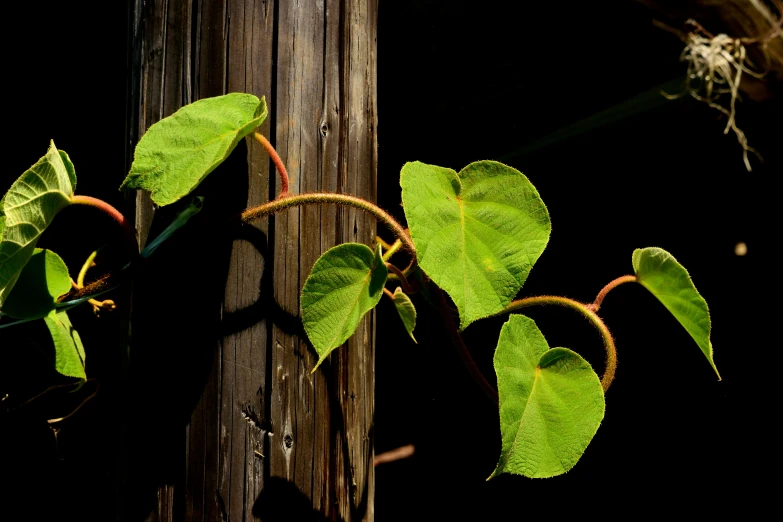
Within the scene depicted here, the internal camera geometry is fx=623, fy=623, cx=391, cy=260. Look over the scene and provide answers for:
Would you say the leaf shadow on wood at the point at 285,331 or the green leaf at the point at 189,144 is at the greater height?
the green leaf at the point at 189,144

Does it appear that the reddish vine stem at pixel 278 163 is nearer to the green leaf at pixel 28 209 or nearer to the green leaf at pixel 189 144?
the green leaf at pixel 189 144

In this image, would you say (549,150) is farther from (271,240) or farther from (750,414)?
(271,240)

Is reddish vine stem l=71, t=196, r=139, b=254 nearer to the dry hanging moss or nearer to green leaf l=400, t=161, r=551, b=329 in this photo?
green leaf l=400, t=161, r=551, b=329

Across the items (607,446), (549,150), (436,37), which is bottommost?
(607,446)

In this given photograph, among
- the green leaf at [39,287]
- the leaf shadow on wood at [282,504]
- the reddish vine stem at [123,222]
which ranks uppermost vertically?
the reddish vine stem at [123,222]

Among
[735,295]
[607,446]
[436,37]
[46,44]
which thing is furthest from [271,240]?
[436,37]

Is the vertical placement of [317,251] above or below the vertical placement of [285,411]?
above

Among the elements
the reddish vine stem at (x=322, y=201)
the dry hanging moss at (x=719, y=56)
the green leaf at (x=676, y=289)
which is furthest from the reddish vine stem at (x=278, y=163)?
the dry hanging moss at (x=719, y=56)
